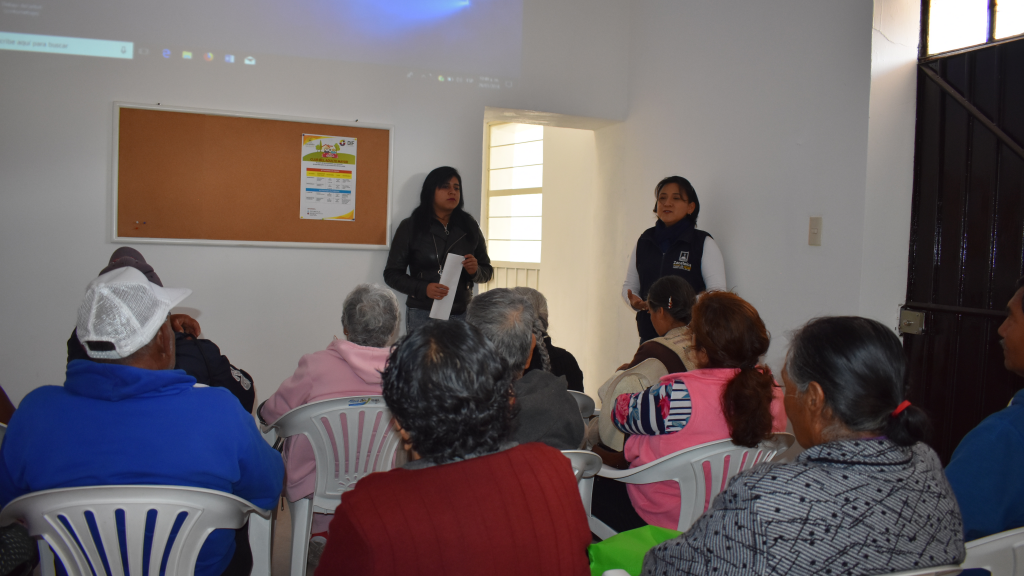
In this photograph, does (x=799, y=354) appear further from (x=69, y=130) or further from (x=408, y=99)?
(x=69, y=130)

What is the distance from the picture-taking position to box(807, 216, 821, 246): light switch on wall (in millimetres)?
2924

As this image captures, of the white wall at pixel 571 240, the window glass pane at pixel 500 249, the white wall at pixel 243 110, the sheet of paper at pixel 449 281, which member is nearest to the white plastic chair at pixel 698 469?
the sheet of paper at pixel 449 281

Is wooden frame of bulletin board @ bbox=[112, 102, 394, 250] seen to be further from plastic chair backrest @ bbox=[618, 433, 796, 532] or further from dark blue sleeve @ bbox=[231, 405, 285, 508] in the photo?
plastic chair backrest @ bbox=[618, 433, 796, 532]

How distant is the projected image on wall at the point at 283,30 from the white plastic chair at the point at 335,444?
8.23 ft

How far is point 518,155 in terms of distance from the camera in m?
6.07

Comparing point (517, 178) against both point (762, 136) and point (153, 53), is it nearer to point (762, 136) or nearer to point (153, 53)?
point (762, 136)

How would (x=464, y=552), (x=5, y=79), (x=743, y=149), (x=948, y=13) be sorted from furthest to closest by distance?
(x=743, y=149) → (x=5, y=79) → (x=948, y=13) → (x=464, y=552)

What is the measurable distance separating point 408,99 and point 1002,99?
288cm

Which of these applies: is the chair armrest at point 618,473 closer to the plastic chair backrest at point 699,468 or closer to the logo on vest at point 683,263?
the plastic chair backrest at point 699,468

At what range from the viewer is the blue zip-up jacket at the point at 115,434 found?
4.07 feet

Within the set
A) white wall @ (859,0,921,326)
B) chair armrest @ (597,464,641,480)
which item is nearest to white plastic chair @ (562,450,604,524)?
chair armrest @ (597,464,641,480)

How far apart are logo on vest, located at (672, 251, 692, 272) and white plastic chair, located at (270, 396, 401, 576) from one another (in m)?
2.12

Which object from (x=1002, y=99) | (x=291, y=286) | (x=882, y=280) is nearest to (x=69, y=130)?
(x=291, y=286)

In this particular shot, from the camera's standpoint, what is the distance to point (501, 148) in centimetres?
630
